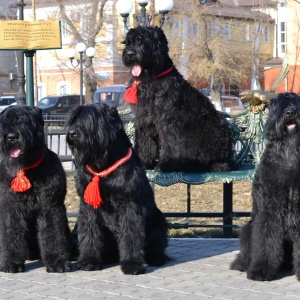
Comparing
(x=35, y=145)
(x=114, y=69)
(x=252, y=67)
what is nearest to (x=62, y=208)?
(x=35, y=145)

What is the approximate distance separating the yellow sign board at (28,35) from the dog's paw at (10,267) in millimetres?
4511

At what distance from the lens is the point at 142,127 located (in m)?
7.63

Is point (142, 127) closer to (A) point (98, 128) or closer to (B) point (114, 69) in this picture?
(A) point (98, 128)

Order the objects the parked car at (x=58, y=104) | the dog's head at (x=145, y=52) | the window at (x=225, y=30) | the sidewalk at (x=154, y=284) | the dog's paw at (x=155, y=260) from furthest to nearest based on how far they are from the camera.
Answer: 1. the window at (x=225, y=30)
2. the parked car at (x=58, y=104)
3. the dog's head at (x=145, y=52)
4. the dog's paw at (x=155, y=260)
5. the sidewalk at (x=154, y=284)

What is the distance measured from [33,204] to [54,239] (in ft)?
1.16

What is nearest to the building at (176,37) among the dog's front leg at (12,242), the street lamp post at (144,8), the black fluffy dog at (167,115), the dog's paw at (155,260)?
the street lamp post at (144,8)

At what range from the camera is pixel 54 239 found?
257 inches

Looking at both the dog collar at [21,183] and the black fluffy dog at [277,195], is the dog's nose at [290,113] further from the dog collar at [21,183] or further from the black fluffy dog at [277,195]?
the dog collar at [21,183]

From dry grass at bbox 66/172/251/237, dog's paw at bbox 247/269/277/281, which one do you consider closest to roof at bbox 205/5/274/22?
dry grass at bbox 66/172/251/237

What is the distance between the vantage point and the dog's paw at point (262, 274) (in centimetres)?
614

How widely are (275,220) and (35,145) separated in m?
2.06

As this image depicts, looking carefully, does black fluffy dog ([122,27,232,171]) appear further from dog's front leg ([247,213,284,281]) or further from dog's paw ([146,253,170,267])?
dog's front leg ([247,213,284,281])

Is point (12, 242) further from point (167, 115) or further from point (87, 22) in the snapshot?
point (87, 22)

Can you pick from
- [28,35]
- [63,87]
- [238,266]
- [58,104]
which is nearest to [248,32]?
[63,87]
